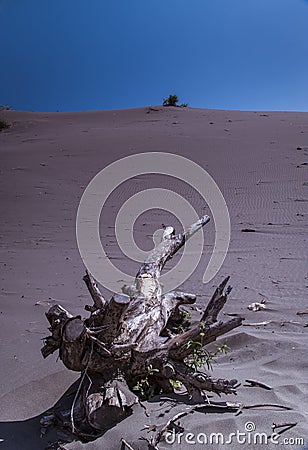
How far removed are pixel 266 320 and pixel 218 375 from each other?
3.33ft

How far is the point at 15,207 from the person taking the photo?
8.66m

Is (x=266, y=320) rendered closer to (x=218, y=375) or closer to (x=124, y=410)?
(x=218, y=375)

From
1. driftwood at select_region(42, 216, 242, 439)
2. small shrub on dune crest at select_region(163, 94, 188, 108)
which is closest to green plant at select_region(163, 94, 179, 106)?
small shrub on dune crest at select_region(163, 94, 188, 108)

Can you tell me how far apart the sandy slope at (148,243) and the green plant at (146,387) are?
0.15 m

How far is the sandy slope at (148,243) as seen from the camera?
214 centimetres

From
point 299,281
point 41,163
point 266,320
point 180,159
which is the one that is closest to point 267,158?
point 180,159

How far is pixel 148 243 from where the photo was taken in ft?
20.7

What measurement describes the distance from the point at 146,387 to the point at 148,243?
165 inches

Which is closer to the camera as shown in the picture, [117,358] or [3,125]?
[117,358]

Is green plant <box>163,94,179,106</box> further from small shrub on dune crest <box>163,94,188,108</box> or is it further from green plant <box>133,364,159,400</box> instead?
green plant <box>133,364,159,400</box>

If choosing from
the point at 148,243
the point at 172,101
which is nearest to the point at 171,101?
the point at 172,101

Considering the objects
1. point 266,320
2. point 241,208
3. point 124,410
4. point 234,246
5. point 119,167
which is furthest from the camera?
point 119,167

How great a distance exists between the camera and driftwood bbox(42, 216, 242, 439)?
1925 mm

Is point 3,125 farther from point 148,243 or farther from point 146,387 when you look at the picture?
point 146,387
